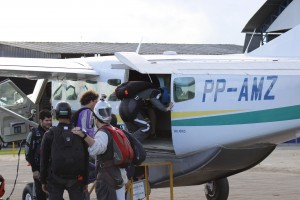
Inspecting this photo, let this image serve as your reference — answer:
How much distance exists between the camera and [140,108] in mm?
13547

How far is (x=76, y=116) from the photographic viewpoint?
12078 mm

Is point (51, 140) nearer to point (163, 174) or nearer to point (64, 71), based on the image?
point (163, 174)

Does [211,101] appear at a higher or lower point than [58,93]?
higher

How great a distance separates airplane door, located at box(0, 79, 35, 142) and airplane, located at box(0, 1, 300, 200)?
11.2 inches

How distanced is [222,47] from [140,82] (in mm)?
36614

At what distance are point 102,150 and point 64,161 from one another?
52 centimetres

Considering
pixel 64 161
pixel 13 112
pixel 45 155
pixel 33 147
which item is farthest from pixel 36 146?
pixel 13 112

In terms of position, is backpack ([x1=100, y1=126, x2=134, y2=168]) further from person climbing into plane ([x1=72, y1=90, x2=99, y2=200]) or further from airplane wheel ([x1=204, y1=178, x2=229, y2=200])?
airplane wheel ([x1=204, y1=178, x2=229, y2=200])

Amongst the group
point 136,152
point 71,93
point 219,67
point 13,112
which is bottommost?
point 13,112

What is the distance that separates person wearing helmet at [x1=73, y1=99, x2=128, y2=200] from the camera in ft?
31.8

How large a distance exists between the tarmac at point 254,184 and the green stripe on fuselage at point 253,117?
168 inches

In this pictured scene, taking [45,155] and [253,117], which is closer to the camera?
[45,155]

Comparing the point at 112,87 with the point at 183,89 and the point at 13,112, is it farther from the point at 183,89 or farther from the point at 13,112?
the point at 13,112

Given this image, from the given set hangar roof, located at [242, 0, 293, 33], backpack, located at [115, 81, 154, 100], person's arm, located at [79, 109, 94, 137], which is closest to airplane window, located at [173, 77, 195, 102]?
backpack, located at [115, 81, 154, 100]
